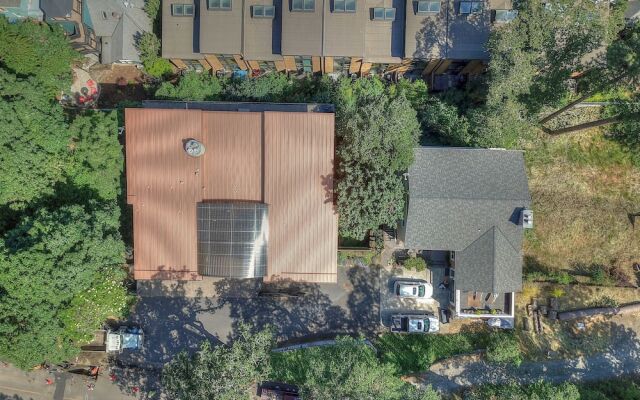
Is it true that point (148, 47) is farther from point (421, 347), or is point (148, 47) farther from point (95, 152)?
point (421, 347)

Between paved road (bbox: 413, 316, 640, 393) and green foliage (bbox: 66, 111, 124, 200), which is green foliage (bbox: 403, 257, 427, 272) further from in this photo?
green foliage (bbox: 66, 111, 124, 200)

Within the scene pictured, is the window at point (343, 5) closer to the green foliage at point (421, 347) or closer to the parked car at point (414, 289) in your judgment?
the parked car at point (414, 289)

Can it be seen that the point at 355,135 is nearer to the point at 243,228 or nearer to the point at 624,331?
the point at 243,228

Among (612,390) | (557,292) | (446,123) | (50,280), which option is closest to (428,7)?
(446,123)

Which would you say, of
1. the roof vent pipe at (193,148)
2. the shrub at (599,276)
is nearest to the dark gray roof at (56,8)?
the roof vent pipe at (193,148)

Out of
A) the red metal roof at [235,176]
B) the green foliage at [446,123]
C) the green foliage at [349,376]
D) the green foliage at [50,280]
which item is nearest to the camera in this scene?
the green foliage at [50,280]

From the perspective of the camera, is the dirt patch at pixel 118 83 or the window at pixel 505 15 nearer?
the window at pixel 505 15

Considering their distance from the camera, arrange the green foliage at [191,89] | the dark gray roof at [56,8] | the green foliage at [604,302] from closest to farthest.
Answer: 1. the dark gray roof at [56,8]
2. the green foliage at [191,89]
3. the green foliage at [604,302]
